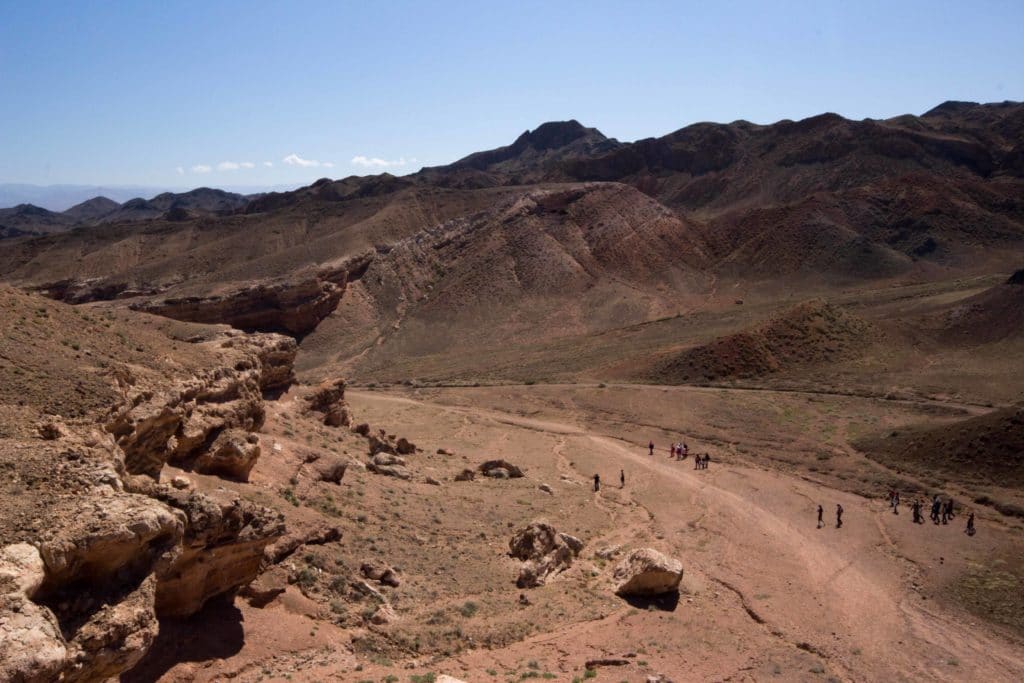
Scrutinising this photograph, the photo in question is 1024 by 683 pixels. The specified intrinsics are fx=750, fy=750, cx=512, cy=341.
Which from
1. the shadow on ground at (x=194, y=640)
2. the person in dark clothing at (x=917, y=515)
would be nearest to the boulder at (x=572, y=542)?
the shadow on ground at (x=194, y=640)

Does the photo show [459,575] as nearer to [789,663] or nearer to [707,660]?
[707,660]

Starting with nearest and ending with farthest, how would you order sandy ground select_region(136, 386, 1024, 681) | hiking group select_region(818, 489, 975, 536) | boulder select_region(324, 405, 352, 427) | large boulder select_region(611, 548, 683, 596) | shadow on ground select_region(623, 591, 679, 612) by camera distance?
sandy ground select_region(136, 386, 1024, 681)
shadow on ground select_region(623, 591, 679, 612)
large boulder select_region(611, 548, 683, 596)
hiking group select_region(818, 489, 975, 536)
boulder select_region(324, 405, 352, 427)

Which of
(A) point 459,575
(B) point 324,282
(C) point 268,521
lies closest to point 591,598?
(A) point 459,575

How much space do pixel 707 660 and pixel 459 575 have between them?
5.49 metres

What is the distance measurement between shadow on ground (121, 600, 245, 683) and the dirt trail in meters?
6.53

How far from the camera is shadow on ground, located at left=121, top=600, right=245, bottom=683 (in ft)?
34.1

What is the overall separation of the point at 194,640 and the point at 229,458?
5.77 m

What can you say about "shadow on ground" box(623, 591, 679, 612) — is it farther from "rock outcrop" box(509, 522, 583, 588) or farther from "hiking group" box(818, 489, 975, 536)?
"hiking group" box(818, 489, 975, 536)

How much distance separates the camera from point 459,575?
1664 cm

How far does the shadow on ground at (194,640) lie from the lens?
10.4 m

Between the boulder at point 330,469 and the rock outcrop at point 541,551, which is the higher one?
the boulder at point 330,469

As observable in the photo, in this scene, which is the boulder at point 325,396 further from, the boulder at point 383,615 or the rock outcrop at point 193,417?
the boulder at point 383,615

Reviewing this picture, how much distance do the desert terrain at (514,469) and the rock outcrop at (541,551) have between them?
8cm

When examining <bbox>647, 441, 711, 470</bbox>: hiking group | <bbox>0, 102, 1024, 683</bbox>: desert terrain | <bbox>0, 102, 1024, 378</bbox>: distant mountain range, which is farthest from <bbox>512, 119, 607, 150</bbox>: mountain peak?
<bbox>647, 441, 711, 470</bbox>: hiking group
